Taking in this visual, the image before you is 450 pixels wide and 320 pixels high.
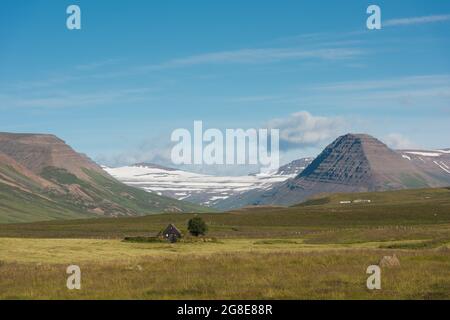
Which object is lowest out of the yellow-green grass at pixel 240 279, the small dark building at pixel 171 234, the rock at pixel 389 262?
the small dark building at pixel 171 234

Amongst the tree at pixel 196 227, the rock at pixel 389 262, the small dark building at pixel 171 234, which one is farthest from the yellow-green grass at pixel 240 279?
the tree at pixel 196 227

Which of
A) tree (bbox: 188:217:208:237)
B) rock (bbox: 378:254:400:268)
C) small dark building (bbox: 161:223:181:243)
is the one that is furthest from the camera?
tree (bbox: 188:217:208:237)

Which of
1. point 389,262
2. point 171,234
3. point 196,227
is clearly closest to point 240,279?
point 389,262

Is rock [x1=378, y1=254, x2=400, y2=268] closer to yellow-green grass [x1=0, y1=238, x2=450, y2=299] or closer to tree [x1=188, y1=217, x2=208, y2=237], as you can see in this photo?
yellow-green grass [x1=0, y1=238, x2=450, y2=299]

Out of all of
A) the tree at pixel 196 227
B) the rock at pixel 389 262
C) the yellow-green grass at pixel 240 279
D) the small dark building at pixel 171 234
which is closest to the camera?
the yellow-green grass at pixel 240 279

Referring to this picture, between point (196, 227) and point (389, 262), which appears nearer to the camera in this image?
point (389, 262)

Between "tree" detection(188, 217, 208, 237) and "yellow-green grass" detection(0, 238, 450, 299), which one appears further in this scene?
"tree" detection(188, 217, 208, 237)

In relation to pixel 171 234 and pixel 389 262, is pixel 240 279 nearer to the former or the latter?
pixel 389 262

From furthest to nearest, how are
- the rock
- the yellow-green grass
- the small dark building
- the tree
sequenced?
the tree < the small dark building < the rock < the yellow-green grass

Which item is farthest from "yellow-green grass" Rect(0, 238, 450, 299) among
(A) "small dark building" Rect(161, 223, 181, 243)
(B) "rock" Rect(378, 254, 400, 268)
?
(A) "small dark building" Rect(161, 223, 181, 243)

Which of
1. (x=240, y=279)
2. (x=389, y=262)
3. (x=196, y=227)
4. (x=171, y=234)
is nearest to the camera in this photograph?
(x=240, y=279)

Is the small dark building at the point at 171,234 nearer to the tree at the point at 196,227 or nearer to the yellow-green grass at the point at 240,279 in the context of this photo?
the tree at the point at 196,227

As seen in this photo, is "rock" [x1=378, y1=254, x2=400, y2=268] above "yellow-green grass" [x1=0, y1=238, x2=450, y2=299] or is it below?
above
